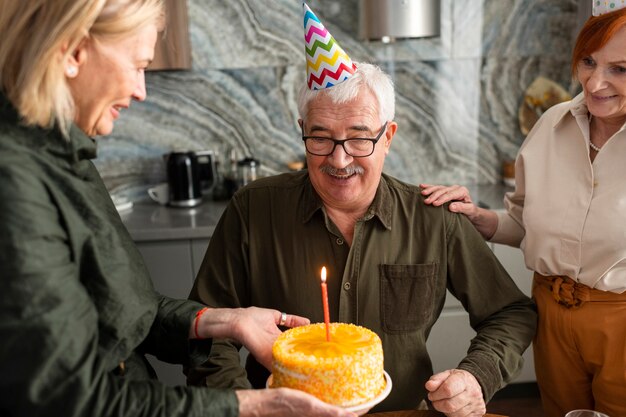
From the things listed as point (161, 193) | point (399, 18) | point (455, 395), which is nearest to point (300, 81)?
point (399, 18)

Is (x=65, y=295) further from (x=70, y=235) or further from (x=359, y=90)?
(x=359, y=90)

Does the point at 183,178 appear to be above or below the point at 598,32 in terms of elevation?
below

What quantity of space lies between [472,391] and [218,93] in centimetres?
235

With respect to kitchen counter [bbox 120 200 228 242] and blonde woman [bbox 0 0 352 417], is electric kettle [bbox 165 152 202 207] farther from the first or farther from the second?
blonde woman [bbox 0 0 352 417]

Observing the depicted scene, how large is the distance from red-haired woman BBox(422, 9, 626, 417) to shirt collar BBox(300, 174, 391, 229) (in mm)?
128

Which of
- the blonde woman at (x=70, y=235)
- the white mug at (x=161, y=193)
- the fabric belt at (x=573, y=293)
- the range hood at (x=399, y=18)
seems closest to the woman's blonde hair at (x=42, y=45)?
the blonde woman at (x=70, y=235)

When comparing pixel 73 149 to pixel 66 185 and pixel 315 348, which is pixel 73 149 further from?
pixel 315 348

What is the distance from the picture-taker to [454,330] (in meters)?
3.12

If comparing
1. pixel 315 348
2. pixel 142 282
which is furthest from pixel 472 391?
pixel 142 282

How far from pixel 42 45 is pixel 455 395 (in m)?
1.07

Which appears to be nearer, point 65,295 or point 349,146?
point 65,295

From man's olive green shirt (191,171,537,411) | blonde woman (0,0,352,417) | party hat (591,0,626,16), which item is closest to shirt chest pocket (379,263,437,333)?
man's olive green shirt (191,171,537,411)

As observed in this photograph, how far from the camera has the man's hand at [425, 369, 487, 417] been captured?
1425mm

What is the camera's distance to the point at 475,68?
11.4ft
